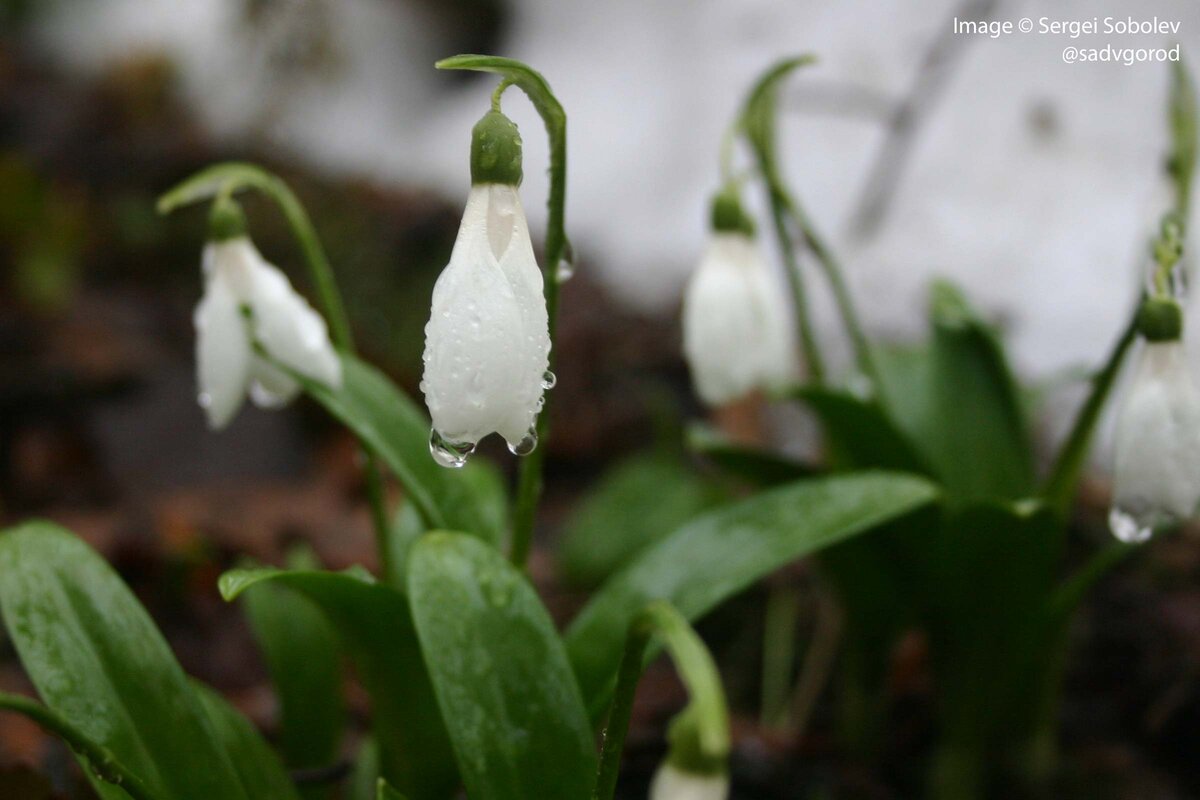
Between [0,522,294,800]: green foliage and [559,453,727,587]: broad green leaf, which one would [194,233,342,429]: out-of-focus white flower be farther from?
[559,453,727,587]: broad green leaf

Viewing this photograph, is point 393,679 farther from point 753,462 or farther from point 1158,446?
point 1158,446

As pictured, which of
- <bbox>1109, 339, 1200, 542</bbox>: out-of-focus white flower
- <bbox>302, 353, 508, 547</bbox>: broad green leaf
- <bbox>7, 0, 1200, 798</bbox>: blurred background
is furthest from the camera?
<bbox>7, 0, 1200, 798</bbox>: blurred background

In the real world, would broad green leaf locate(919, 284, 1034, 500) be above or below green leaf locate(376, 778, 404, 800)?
above

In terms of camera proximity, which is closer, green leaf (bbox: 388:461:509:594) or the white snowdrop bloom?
the white snowdrop bloom

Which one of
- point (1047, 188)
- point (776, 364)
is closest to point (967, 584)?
point (776, 364)

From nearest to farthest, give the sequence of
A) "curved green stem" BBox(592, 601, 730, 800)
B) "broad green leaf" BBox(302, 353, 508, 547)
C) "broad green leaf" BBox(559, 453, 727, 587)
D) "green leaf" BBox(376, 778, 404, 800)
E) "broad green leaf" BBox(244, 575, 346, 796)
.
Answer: "curved green stem" BBox(592, 601, 730, 800)
"green leaf" BBox(376, 778, 404, 800)
"broad green leaf" BBox(302, 353, 508, 547)
"broad green leaf" BBox(244, 575, 346, 796)
"broad green leaf" BBox(559, 453, 727, 587)

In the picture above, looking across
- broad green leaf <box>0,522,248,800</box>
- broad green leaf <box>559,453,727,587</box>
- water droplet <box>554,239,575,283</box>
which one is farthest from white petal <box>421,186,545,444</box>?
broad green leaf <box>559,453,727,587</box>

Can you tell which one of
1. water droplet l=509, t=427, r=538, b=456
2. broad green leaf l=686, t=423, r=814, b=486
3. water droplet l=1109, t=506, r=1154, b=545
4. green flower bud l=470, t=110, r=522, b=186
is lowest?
broad green leaf l=686, t=423, r=814, b=486

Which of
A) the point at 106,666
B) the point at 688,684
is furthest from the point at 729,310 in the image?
the point at 106,666
